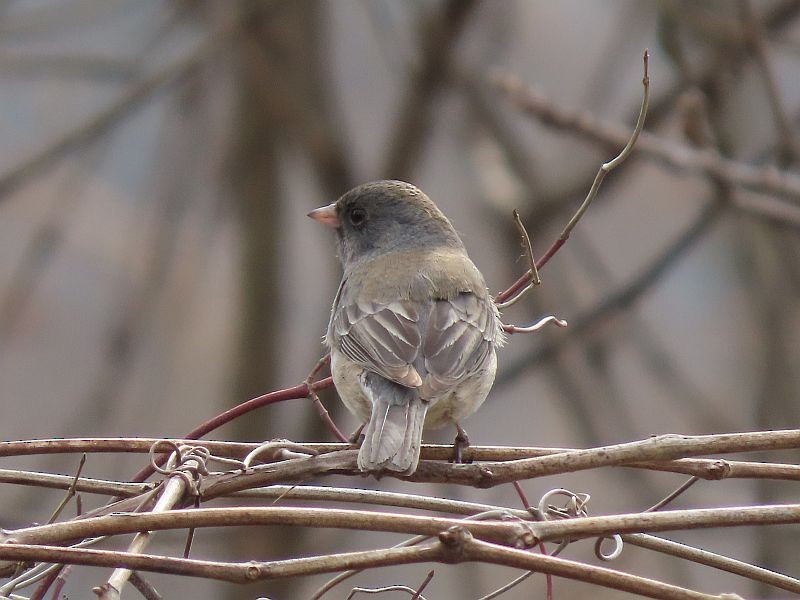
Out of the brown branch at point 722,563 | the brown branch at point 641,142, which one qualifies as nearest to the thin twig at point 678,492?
the brown branch at point 722,563

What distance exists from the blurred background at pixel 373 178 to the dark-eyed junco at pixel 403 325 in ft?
2.83

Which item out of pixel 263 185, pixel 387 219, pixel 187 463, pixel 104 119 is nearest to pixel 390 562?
pixel 187 463

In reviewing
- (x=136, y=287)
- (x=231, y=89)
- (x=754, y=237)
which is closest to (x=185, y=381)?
(x=136, y=287)

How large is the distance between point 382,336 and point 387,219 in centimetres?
84

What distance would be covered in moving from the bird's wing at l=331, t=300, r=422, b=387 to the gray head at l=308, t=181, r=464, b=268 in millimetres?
480

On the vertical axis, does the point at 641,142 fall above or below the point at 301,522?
above

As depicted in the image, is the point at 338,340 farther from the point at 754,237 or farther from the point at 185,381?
the point at 185,381

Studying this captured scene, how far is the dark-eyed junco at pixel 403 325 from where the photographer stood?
248 centimetres

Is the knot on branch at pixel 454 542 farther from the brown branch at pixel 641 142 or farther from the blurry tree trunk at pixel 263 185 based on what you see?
the blurry tree trunk at pixel 263 185

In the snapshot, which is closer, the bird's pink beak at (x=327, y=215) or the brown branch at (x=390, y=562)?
the brown branch at (x=390, y=562)

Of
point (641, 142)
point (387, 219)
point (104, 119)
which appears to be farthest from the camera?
point (104, 119)

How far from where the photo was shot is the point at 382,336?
2.84m

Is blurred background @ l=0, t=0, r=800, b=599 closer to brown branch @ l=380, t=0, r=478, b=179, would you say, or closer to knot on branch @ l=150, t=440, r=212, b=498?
brown branch @ l=380, t=0, r=478, b=179

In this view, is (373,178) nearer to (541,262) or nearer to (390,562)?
(541,262)
